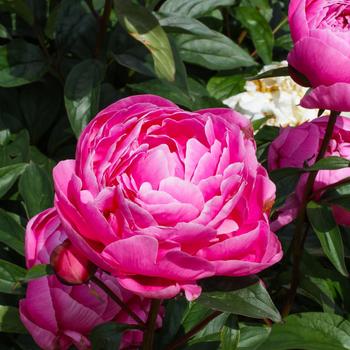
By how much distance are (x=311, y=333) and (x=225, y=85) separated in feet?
2.69

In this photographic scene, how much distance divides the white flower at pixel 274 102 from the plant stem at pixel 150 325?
35.0 inches

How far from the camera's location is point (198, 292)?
2.46 feet

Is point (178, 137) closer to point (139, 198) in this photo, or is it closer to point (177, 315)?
point (139, 198)

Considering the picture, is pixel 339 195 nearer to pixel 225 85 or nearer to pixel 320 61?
pixel 320 61

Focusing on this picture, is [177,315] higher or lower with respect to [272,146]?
lower

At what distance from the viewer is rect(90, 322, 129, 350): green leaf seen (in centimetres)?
89

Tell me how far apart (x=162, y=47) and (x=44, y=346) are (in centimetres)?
46

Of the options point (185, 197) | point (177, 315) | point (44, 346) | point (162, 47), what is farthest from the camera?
point (162, 47)

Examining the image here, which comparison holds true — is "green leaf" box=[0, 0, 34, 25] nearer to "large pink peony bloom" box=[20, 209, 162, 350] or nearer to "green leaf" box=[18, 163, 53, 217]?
"green leaf" box=[18, 163, 53, 217]

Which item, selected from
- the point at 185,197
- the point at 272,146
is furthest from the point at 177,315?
the point at 185,197

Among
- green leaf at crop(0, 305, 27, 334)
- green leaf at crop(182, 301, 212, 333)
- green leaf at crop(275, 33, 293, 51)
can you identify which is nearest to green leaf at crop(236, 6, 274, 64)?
green leaf at crop(275, 33, 293, 51)

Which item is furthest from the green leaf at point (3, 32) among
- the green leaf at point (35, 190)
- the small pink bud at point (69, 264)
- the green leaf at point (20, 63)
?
the small pink bud at point (69, 264)

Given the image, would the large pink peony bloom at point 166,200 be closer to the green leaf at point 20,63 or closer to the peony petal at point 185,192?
the peony petal at point 185,192

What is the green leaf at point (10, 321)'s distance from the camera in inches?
40.1
